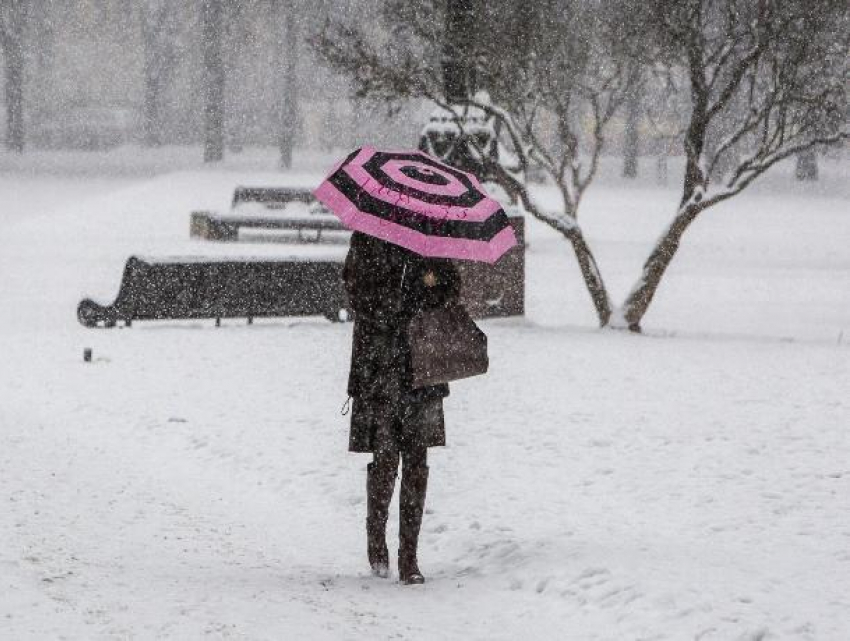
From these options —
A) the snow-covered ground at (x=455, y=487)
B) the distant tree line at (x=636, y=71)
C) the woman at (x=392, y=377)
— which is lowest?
the snow-covered ground at (x=455, y=487)

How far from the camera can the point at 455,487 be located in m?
7.59

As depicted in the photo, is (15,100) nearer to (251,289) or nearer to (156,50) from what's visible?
(156,50)

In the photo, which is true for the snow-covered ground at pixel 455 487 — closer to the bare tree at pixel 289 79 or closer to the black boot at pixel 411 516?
the black boot at pixel 411 516

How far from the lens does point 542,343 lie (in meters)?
12.5

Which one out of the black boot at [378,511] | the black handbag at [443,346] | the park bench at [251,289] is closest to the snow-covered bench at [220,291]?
the park bench at [251,289]

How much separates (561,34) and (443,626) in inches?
435

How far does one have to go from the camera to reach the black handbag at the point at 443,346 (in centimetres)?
546

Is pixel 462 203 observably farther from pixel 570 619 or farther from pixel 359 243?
pixel 570 619

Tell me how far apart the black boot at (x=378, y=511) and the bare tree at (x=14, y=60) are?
40.7 meters

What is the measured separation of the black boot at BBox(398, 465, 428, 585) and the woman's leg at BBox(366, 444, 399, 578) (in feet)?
0.23

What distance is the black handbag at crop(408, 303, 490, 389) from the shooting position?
546 centimetres

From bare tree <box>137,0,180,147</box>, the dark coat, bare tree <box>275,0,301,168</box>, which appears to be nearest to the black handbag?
the dark coat


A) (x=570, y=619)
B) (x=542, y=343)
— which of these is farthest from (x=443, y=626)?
(x=542, y=343)

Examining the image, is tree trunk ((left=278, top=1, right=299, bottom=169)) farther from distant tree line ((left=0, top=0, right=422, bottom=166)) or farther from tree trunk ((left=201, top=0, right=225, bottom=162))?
tree trunk ((left=201, top=0, right=225, bottom=162))
